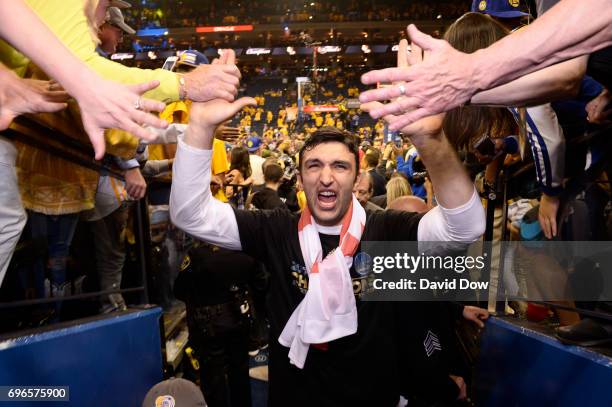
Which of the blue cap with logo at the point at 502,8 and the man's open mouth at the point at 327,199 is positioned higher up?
the blue cap with logo at the point at 502,8

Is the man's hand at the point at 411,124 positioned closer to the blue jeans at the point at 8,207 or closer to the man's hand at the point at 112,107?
the man's hand at the point at 112,107

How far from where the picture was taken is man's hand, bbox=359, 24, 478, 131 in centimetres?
98

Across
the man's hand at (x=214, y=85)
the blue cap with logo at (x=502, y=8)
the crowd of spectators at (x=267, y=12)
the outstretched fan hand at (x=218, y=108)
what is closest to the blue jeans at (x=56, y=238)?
the outstretched fan hand at (x=218, y=108)

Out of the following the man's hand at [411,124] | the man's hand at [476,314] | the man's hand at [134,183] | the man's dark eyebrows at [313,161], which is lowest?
the man's hand at [476,314]

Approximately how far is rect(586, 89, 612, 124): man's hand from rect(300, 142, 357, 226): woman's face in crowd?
0.92 m

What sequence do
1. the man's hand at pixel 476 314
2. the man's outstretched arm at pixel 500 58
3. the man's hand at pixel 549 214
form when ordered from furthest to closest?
the man's hand at pixel 476 314, the man's hand at pixel 549 214, the man's outstretched arm at pixel 500 58

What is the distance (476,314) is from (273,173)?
9.06 feet

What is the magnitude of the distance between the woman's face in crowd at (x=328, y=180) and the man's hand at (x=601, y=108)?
92 centimetres

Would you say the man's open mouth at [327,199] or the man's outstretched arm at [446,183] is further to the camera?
the man's open mouth at [327,199]

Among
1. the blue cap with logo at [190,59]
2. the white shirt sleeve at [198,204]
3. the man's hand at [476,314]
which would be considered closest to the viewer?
the white shirt sleeve at [198,204]

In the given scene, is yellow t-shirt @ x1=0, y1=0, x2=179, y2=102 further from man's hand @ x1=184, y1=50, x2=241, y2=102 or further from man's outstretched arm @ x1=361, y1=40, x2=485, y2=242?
man's outstretched arm @ x1=361, y1=40, x2=485, y2=242

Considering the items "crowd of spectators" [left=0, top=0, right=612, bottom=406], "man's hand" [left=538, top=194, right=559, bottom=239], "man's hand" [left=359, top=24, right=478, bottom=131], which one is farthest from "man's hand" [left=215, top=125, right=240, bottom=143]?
"man's hand" [left=538, top=194, right=559, bottom=239]

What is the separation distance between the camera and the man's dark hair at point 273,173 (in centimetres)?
456

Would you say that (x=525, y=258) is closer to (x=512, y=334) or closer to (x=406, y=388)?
(x=512, y=334)
